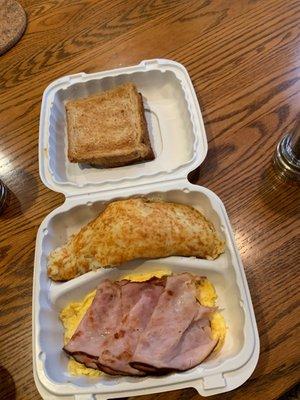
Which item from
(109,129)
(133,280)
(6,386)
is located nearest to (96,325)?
(133,280)

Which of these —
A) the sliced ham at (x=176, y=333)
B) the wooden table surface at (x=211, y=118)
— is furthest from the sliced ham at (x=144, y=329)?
the wooden table surface at (x=211, y=118)

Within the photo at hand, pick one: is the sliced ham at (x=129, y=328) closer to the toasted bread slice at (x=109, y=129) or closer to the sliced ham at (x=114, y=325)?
the sliced ham at (x=114, y=325)

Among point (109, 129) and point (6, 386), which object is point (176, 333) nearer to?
point (6, 386)

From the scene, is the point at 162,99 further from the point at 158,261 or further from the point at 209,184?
the point at 158,261

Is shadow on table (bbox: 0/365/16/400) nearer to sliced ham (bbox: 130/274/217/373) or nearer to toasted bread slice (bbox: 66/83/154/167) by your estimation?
sliced ham (bbox: 130/274/217/373)

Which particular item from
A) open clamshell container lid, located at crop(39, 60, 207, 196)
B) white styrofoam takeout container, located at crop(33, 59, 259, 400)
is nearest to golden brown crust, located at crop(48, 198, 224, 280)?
white styrofoam takeout container, located at crop(33, 59, 259, 400)

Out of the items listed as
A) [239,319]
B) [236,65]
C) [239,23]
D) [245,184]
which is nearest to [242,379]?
[239,319]
